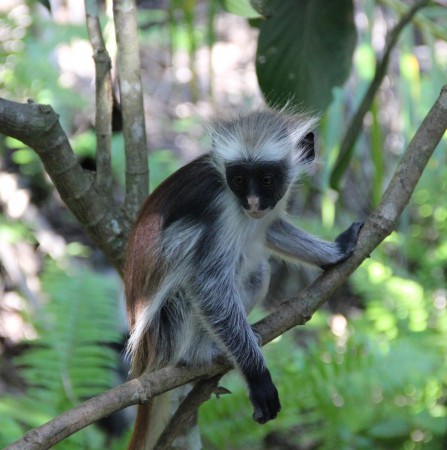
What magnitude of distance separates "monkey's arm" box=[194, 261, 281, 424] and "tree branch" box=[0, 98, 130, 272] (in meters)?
0.36

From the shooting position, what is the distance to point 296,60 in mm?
3373

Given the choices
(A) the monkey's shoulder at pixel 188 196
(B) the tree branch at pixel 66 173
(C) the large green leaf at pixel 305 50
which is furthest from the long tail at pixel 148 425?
(C) the large green leaf at pixel 305 50

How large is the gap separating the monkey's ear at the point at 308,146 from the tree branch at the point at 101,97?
80cm

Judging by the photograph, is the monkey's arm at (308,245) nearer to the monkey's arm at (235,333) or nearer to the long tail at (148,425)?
the monkey's arm at (235,333)

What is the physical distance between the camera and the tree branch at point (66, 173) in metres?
2.37

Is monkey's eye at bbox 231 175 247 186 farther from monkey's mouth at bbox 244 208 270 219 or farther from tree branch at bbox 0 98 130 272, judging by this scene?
tree branch at bbox 0 98 130 272

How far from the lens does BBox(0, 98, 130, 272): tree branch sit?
2.37m

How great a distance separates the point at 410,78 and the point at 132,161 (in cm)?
198

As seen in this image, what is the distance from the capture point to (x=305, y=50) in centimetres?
343

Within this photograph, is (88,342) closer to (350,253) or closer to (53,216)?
(350,253)

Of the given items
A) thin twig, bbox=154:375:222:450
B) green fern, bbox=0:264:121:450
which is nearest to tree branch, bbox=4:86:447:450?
thin twig, bbox=154:375:222:450

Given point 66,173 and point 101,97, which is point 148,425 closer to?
point 66,173

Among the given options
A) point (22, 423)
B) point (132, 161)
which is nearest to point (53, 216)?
point (22, 423)

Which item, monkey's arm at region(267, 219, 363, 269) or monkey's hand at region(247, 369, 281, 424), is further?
monkey's arm at region(267, 219, 363, 269)
